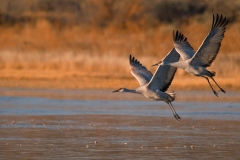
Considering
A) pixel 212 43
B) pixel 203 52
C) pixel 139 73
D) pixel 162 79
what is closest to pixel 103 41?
pixel 139 73

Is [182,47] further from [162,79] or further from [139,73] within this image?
[139,73]

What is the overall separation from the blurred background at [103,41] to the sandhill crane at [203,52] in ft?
29.1

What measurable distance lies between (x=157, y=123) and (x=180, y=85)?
325 inches

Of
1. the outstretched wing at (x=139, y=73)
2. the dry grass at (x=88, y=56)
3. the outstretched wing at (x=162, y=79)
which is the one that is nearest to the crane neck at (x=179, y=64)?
the outstretched wing at (x=162, y=79)

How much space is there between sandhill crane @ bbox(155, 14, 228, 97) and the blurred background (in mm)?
8884

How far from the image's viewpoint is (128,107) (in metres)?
20.7

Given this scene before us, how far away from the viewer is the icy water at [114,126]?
13.3m

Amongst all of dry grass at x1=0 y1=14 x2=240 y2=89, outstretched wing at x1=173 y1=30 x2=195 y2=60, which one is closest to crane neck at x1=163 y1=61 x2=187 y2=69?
outstretched wing at x1=173 y1=30 x2=195 y2=60

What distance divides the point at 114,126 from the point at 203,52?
2.65 metres

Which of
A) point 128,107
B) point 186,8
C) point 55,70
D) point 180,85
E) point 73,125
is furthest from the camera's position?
point 186,8

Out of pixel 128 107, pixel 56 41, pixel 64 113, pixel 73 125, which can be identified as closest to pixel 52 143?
pixel 73 125

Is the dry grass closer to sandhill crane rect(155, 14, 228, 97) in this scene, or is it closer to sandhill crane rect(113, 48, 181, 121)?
sandhill crane rect(155, 14, 228, 97)

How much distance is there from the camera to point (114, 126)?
1677cm

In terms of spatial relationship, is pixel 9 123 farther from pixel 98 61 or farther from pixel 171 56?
pixel 98 61
